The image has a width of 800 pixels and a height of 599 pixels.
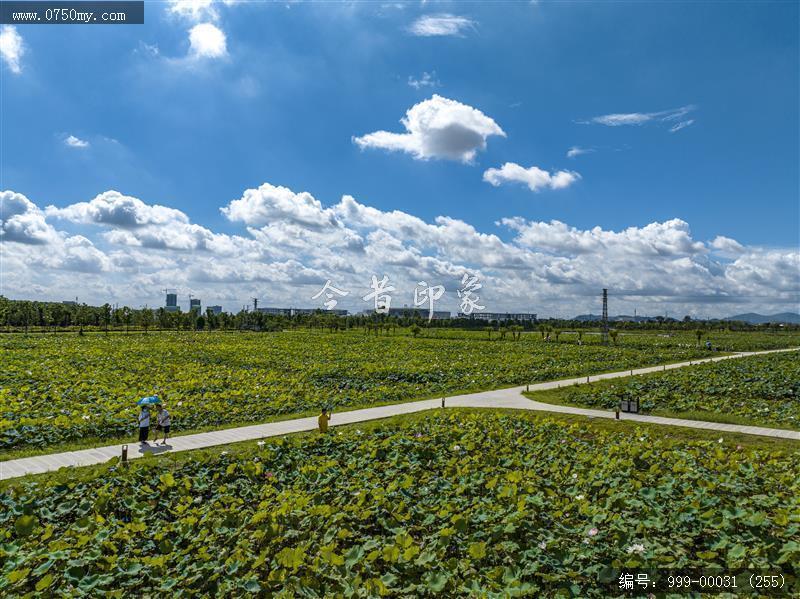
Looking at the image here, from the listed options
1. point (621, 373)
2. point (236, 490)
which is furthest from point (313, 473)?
point (621, 373)

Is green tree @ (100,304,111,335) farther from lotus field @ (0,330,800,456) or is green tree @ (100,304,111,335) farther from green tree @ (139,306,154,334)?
lotus field @ (0,330,800,456)

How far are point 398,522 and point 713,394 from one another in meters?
16.8

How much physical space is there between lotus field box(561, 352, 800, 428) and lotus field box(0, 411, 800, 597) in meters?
7.02

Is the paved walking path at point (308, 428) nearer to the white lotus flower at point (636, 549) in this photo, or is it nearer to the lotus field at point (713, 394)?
the lotus field at point (713, 394)

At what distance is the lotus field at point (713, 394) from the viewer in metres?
15.6

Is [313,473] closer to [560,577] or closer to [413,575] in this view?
[413,575]

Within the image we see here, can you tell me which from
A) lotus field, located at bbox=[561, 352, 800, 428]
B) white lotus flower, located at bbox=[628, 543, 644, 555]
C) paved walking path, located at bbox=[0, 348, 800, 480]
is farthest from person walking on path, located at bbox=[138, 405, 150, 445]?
lotus field, located at bbox=[561, 352, 800, 428]

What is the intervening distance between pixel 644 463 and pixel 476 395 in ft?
35.3

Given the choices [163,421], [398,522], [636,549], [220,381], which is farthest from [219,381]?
[636,549]

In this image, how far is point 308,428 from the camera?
1345 centimetres

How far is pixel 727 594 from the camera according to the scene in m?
5.00

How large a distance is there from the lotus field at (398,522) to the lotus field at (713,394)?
7015mm

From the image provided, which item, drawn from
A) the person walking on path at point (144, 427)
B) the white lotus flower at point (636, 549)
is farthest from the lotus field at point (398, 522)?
the person walking on path at point (144, 427)

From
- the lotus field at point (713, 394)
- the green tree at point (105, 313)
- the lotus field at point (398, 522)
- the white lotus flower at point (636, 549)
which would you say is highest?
the green tree at point (105, 313)
